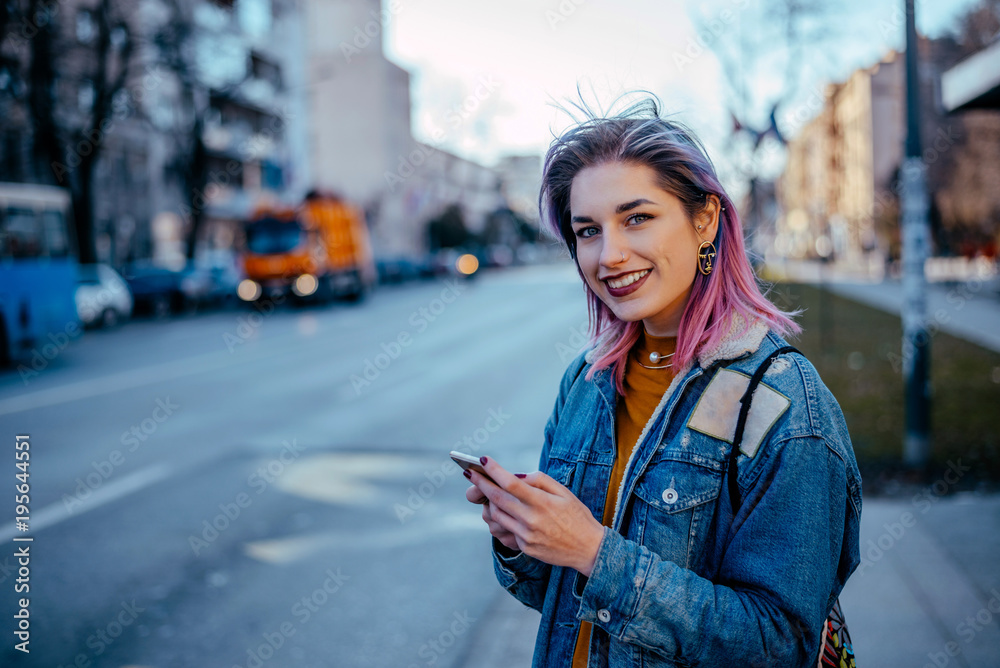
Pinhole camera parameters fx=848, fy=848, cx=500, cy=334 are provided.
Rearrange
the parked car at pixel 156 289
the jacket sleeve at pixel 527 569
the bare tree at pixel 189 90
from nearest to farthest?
1. the jacket sleeve at pixel 527 569
2. the bare tree at pixel 189 90
3. the parked car at pixel 156 289

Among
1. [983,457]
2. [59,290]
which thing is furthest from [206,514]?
[59,290]

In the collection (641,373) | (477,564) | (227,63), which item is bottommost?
(477,564)

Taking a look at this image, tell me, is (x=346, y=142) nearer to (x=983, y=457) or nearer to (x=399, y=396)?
(x=399, y=396)

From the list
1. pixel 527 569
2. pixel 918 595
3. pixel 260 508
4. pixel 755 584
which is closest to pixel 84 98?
pixel 260 508

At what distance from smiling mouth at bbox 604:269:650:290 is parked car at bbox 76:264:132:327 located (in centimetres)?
2328

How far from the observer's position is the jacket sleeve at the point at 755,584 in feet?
4.66

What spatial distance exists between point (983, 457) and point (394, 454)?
4.79m

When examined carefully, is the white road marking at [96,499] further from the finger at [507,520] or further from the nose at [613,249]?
the nose at [613,249]

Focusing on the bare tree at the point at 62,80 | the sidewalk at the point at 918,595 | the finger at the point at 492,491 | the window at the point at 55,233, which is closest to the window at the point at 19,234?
the window at the point at 55,233

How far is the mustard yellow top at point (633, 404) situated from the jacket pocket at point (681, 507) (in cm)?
13

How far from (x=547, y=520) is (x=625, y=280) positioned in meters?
0.53

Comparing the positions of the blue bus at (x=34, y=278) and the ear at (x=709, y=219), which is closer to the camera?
the ear at (x=709, y=219)

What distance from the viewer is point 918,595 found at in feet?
13.5

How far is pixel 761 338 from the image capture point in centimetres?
158
